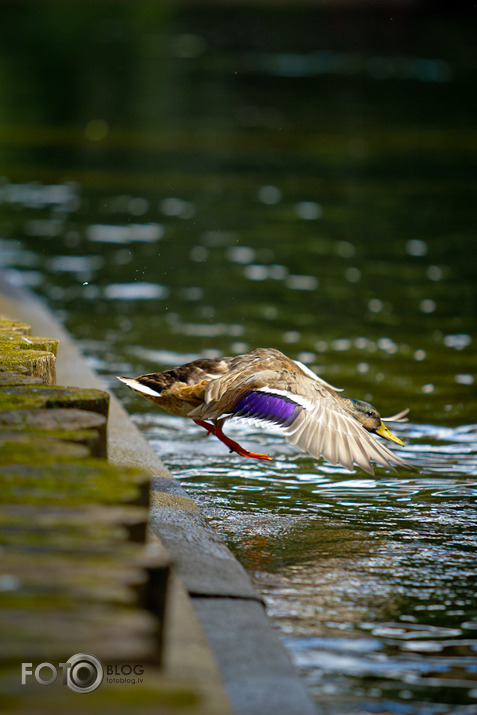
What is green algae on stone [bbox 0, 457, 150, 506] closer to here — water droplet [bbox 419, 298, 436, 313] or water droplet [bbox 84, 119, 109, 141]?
water droplet [bbox 419, 298, 436, 313]

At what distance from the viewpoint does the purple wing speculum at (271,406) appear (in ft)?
15.1

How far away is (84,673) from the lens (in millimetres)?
2434

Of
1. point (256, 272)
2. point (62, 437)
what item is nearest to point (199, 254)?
point (256, 272)

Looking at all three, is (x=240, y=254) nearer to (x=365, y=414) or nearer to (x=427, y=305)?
(x=427, y=305)

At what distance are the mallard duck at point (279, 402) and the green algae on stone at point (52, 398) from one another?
0.94 metres

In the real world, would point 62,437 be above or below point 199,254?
below

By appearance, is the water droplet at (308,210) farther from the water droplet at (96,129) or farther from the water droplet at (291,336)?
the water droplet at (96,129)

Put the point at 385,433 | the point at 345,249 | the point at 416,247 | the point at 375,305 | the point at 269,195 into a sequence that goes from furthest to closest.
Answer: the point at 269,195 → the point at 416,247 → the point at 345,249 → the point at 375,305 → the point at 385,433

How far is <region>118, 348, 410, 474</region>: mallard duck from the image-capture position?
14.9 feet

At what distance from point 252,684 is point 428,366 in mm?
4638

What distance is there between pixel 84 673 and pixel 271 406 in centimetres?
229

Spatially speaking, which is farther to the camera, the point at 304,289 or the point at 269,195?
the point at 269,195

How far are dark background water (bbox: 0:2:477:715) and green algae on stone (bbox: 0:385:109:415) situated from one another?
2.85 ft

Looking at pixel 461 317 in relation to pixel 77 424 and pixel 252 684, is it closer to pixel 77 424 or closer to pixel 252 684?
pixel 77 424
